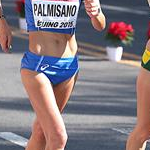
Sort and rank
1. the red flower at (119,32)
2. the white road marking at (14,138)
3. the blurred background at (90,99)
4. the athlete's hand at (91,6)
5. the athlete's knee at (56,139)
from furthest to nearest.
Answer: the red flower at (119,32), the blurred background at (90,99), the white road marking at (14,138), the athlete's knee at (56,139), the athlete's hand at (91,6)

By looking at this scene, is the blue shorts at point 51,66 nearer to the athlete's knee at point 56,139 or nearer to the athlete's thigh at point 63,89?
the athlete's thigh at point 63,89

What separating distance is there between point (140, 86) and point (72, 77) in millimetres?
497

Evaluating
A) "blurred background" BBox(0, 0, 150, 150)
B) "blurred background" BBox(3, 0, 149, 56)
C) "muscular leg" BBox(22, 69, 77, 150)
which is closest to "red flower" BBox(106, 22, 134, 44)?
"blurred background" BBox(0, 0, 150, 150)

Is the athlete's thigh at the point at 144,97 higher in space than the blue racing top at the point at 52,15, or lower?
lower

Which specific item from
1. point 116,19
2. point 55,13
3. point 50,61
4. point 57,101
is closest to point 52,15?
point 55,13

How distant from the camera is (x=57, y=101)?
5.78 metres

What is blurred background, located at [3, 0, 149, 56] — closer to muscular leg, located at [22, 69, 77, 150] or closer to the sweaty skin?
muscular leg, located at [22, 69, 77, 150]

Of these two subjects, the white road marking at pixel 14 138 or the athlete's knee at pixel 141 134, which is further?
the white road marking at pixel 14 138

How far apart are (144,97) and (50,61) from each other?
2.31 ft

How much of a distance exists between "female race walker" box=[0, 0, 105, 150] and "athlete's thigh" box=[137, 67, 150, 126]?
0.46 meters

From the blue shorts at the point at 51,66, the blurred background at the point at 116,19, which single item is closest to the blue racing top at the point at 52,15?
the blue shorts at the point at 51,66

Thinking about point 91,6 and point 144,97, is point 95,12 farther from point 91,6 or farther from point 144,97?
point 144,97

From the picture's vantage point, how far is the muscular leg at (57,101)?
5.73 m

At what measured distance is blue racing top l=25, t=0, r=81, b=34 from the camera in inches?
223
